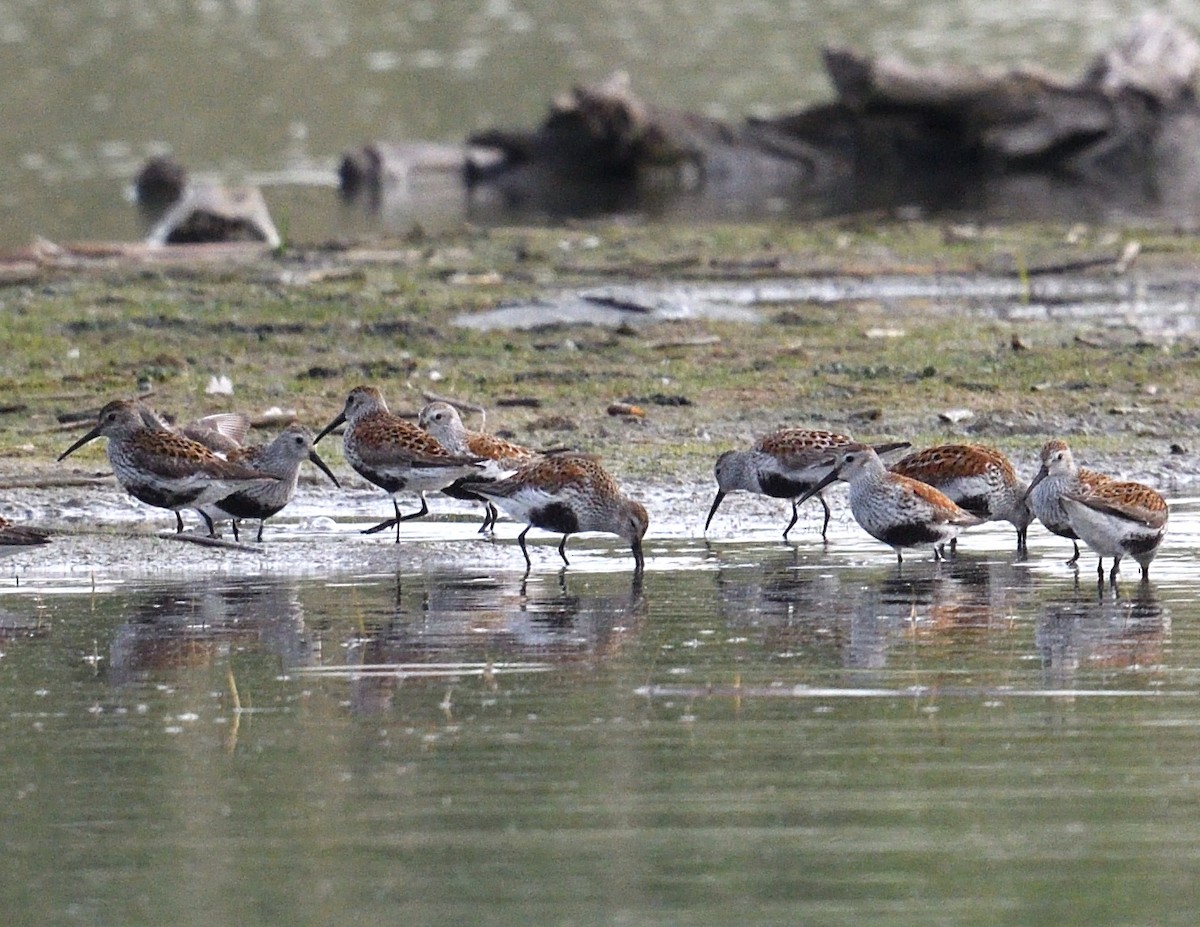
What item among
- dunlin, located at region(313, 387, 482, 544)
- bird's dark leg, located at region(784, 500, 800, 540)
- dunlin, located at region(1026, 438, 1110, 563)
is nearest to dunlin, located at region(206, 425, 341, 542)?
dunlin, located at region(313, 387, 482, 544)

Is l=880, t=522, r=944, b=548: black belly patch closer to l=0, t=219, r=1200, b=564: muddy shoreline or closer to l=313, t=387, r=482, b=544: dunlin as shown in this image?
l=0, t=219, r=1200, b=564: muddy shoreline

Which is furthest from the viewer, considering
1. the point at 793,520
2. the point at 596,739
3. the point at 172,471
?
the point at 793,520

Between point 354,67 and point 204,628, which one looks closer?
point 204,628

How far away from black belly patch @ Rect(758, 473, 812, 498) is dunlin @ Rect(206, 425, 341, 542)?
7.48ft

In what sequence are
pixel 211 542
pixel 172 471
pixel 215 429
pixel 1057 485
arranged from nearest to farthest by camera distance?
pixel 1057 485, pixel 211 542, pixel 172 471, pixel 215 429

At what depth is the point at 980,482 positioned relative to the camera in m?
11.6

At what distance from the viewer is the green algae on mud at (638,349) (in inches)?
569

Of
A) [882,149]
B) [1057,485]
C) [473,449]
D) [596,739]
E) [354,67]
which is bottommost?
[596,739]

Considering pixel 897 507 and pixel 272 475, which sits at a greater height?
pixel 272 475

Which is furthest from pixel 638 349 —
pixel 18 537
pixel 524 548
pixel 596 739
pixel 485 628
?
pixel 596 739

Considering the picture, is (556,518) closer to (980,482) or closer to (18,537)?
(980,482)

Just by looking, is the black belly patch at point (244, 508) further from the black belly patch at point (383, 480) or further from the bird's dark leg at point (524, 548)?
the bird's dark leg at point (524, 548)

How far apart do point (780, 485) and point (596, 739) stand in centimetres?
456

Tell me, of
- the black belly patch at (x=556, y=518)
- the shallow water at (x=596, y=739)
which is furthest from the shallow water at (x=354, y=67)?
the shallow water at (x=596, y=739)
